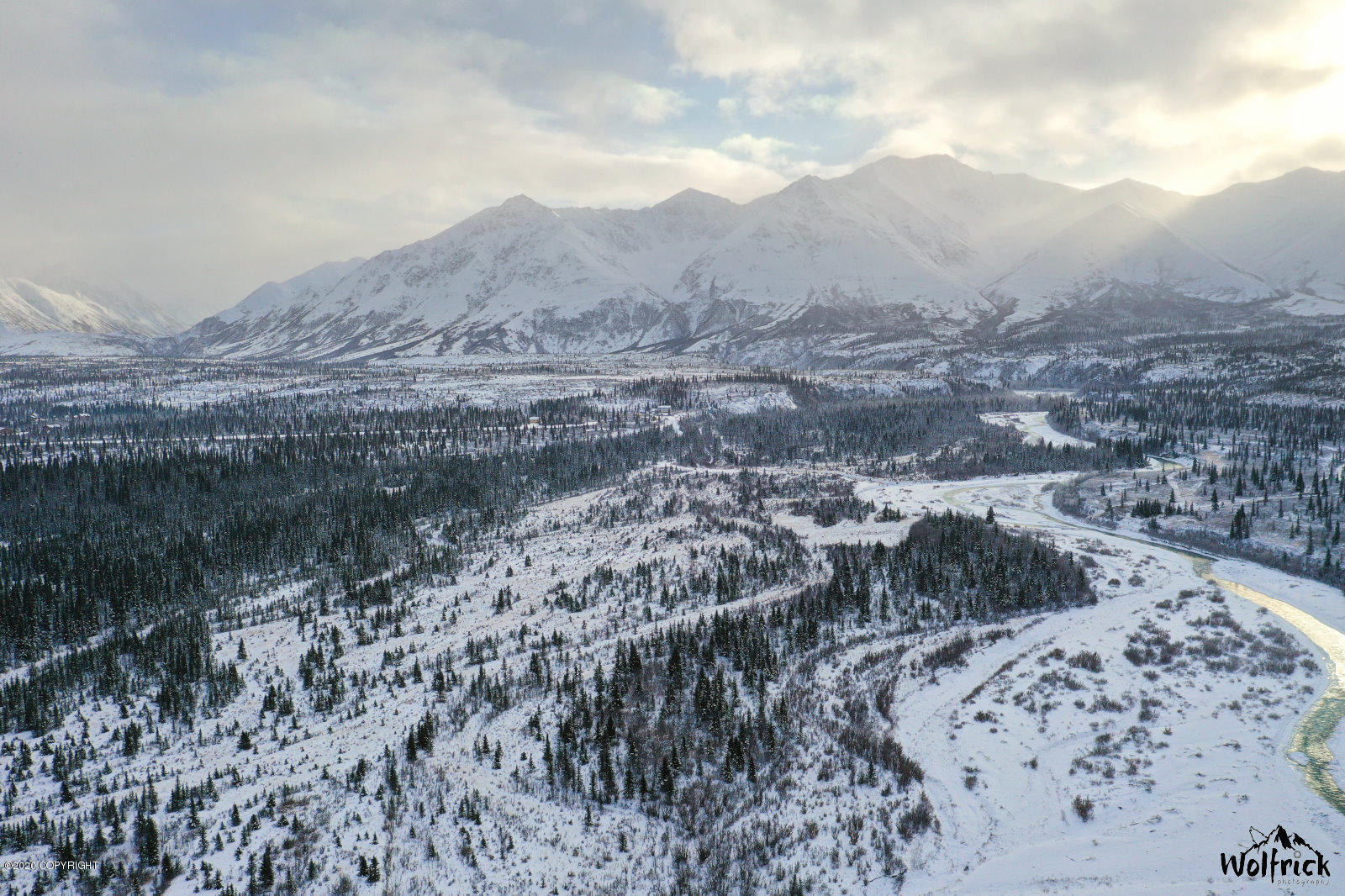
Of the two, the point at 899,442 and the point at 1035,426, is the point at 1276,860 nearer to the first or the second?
the point at 899,442

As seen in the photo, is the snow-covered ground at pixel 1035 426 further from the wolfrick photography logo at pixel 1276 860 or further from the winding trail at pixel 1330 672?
the wolfrick photography logo at pixel 1276 860

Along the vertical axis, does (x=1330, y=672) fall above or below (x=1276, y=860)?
below

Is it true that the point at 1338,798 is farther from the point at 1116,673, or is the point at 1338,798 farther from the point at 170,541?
the point at 170,541

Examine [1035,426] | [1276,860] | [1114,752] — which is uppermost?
[1035,426]

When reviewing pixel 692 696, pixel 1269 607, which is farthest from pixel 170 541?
pixel 1269 607

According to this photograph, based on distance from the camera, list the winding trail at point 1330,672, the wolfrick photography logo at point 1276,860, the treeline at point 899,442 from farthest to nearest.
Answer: the treeline at point 899,442 < the winding trail at point 1330,672 < the wolfrick photography logo at point 1276,860

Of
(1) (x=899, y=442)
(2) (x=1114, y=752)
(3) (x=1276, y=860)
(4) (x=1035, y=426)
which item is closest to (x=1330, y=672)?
(2) (x=1114, y=752)

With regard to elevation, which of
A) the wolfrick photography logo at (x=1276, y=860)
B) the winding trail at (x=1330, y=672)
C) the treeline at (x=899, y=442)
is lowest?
the winding trail at (x=1330, y=672)

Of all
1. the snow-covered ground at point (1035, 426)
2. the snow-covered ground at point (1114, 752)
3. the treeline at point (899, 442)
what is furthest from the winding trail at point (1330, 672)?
the snow-covered ground at point (1035, 426)
